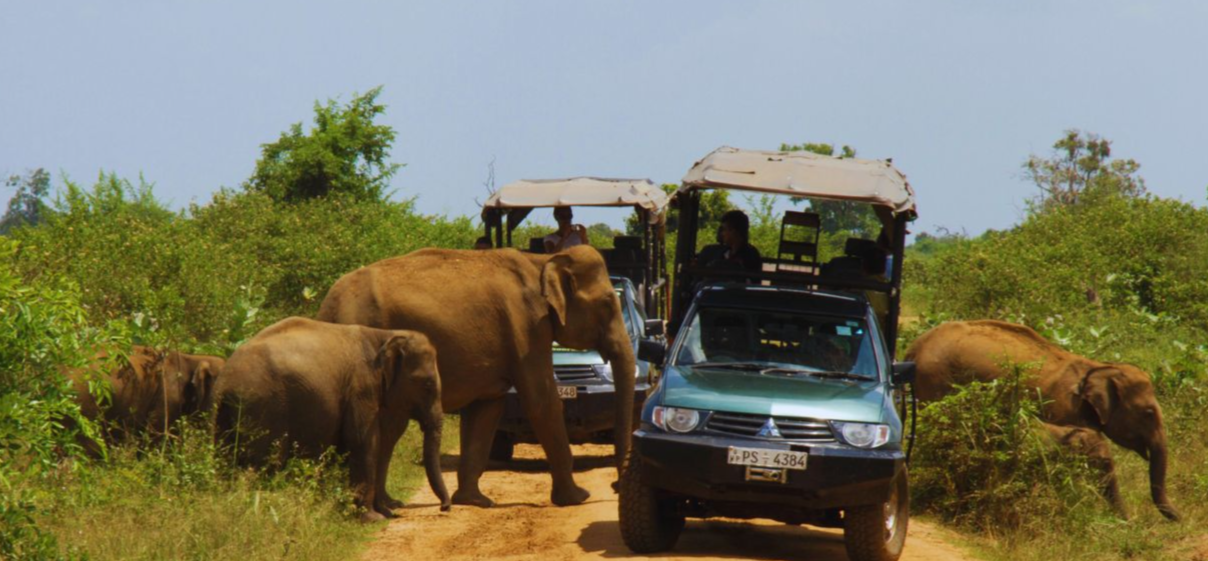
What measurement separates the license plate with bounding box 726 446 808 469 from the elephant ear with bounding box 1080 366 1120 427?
5.41 meters

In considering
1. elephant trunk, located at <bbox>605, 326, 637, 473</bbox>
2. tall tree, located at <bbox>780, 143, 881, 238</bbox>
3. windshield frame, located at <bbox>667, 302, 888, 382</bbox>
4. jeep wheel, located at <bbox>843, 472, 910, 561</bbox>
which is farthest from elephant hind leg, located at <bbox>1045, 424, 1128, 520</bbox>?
tall tree, located at <bbox>780, 143, 881, 238</bbox>

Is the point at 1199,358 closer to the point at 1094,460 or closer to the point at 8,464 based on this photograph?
the point at 1094,460

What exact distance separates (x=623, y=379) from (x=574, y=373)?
1.72 meters

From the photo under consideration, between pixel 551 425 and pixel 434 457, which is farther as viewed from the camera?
pixel 551 425

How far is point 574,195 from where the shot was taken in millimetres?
19125

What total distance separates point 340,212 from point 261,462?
1886 centimetres

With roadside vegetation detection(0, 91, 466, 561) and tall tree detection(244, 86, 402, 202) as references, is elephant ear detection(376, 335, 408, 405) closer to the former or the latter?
roadside vegetation detection(0, 91, 466, 561)

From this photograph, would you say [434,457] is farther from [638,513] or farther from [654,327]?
[638,513]

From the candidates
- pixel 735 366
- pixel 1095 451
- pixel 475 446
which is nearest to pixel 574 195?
pixel 475 446

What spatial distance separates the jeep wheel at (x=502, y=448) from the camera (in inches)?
669

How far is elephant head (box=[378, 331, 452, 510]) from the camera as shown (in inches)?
513

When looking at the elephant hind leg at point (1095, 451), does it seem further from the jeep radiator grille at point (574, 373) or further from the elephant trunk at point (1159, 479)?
the jeep radiator grille at point (574, 373)

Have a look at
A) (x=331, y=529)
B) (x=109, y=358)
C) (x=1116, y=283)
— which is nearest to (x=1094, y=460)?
(x=331, y=529)

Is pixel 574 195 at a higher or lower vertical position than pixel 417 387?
higher
